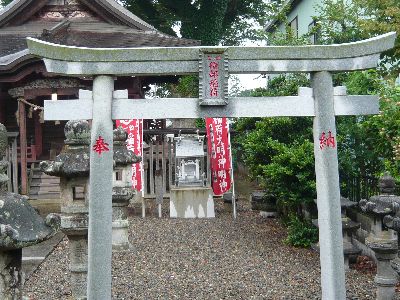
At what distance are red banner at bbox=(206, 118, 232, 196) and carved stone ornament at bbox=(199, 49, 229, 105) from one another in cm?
726

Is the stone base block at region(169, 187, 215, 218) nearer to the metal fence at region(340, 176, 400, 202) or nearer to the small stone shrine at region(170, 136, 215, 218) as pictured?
the small stone shrine at region(170, 136, 215, 218)

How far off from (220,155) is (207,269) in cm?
480

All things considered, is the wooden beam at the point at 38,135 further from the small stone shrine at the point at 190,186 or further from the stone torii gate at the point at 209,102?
the stone torii gate at the point at 209,102

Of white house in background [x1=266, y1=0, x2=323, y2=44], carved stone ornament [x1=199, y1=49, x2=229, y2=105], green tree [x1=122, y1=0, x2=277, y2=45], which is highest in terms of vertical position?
green tree [x1=122, y1=0, x2=277, y2=45]

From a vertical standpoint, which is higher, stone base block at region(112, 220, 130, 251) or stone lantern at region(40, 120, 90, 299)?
stone lantern at region(40, 120, 90, 299)

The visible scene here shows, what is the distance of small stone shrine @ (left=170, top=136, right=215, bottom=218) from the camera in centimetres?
1145

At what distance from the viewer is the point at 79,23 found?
15.0 meters

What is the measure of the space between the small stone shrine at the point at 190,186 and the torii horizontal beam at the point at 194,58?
22.9ft

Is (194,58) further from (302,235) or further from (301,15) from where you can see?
(301,15)

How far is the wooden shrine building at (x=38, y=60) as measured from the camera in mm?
12328

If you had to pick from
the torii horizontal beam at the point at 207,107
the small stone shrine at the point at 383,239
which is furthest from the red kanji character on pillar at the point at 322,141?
the small stone shrine at the point at 383,239

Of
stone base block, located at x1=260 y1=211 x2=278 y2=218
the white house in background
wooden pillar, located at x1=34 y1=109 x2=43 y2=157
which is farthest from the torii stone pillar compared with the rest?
the white house in background

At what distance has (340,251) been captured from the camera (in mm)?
4605

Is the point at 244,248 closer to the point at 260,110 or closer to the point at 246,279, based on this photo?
the point at 246,279
